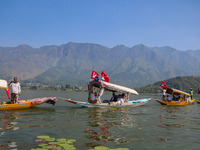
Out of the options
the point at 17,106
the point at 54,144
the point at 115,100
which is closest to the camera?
the point at 54,144

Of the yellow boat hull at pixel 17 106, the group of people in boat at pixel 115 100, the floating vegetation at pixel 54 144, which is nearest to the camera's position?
the floating vegetation at pixel 54 144

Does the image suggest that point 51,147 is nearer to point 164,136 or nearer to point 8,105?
point 164,136

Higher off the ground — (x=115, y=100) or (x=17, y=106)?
(x=115, y=100)

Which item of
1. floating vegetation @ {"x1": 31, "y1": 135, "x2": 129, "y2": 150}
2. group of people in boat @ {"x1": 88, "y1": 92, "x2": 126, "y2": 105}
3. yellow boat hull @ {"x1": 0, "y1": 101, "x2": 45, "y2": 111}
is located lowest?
floating vegetation @ {"x1": 31, "y1": 135, "x2": 129, "y2": 150}

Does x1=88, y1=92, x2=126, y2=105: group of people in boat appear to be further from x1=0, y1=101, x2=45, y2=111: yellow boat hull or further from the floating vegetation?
the floating vegetation

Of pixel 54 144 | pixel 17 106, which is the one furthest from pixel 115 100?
pixel 54 144

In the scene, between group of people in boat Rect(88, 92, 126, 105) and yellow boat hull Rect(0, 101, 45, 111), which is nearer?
yellow boat hull Rect(0, 101, 45, 111)

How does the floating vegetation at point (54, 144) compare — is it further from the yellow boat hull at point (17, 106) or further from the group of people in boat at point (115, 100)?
the group of people in boat at point (115, 100)

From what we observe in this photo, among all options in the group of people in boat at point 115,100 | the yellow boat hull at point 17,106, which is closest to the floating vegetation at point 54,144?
the yellow boat hull at point 17,106

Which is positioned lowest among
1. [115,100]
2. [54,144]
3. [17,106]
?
[54,144]

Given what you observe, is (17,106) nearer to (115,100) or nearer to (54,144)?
(115,100)

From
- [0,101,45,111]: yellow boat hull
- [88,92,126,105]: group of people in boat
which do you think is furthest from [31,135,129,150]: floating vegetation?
[88,92,126,105]: group of people in boat

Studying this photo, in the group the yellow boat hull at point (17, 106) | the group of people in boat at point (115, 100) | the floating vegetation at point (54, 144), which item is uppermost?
the group of people in boat at point (115, 100)

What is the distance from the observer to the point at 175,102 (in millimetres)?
37281
